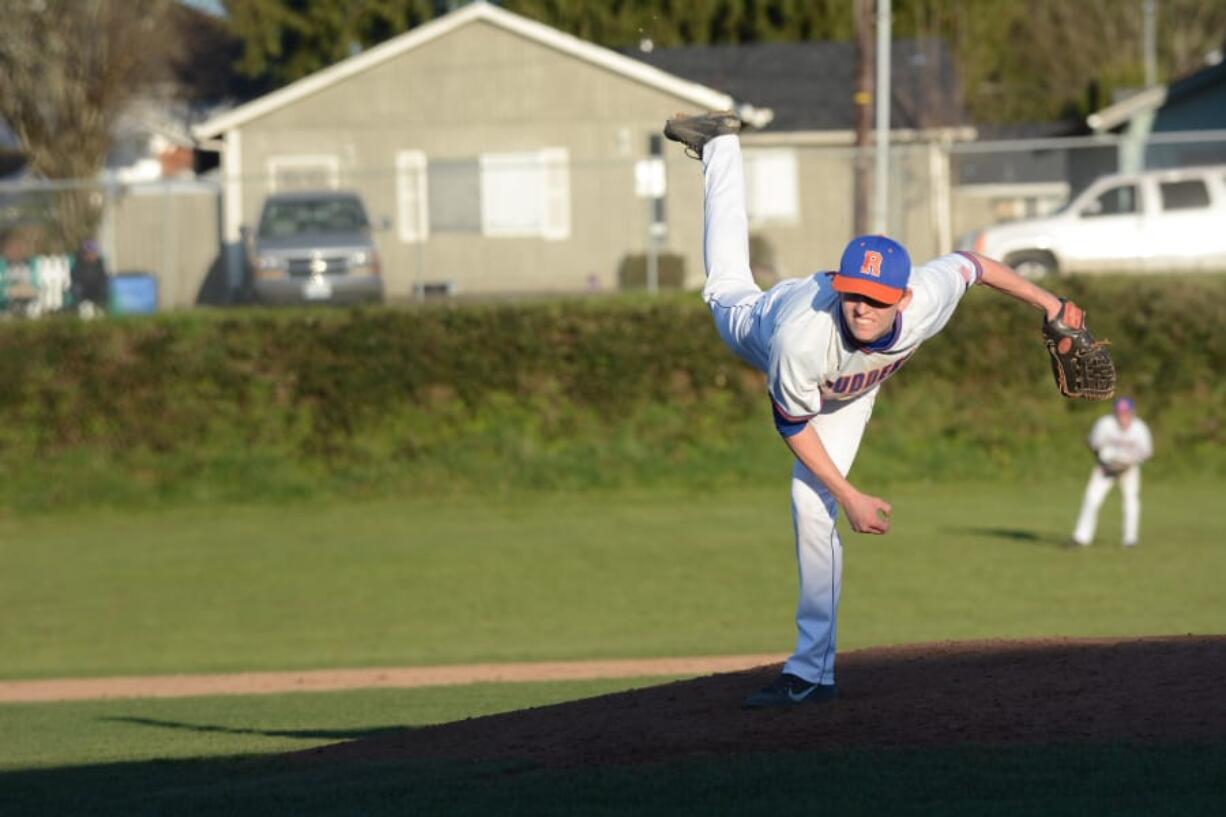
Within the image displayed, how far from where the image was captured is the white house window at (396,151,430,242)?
25.6 metres

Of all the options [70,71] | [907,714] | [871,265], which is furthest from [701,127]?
[70,71]

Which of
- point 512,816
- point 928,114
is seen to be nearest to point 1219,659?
point 512,816

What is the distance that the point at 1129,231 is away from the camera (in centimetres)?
2456

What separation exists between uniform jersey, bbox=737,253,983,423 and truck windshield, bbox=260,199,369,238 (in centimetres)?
1888

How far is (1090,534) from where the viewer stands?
17594 mm

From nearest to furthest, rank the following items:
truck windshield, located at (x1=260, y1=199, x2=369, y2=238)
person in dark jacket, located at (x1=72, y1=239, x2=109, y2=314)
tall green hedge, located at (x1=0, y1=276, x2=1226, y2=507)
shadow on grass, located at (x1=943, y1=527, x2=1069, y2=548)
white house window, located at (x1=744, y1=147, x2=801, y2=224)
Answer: shadow on grass, located at (x1=943, y1=527, x2=1069, y2=548), tall green hedge, located at (x1=0, y1=276, x2=1226, y2=507), person in dark jacket, located at (x1=72, y1=239, x2=109, y2=314), truck windshield, located at (x1=260, y1=199, x2=369, y2=238), white house window, located at (x1=744, y1=147, x2=801, y2=224)

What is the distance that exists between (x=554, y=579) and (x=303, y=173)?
36.4 ft

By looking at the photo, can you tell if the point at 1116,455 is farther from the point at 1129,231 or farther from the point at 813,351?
the point at 813,351

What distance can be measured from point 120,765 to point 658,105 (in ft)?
75.9

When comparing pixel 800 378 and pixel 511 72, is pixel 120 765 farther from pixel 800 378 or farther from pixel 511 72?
pixel 511 72

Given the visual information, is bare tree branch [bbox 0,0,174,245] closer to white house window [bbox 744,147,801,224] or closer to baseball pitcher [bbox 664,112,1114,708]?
white house window [bbox 744,147,801,224]

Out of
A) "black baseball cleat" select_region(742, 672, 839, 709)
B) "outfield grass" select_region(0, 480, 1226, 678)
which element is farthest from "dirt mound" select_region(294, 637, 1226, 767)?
"outfield grass" select_region(0, 480, 1226, 678)

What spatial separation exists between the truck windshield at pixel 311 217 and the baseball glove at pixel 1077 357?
1888 cm

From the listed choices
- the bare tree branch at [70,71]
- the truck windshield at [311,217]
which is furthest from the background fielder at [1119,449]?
the bare tree branch at [70,71]
